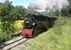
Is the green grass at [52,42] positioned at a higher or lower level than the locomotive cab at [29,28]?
lower

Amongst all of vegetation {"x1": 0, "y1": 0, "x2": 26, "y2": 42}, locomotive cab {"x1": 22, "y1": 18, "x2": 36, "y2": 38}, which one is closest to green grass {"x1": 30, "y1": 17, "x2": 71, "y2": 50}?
locomotive cab {"x1": 22, "y1": 18, "x2": 36, "y2": 38}

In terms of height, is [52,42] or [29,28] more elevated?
[29,28]

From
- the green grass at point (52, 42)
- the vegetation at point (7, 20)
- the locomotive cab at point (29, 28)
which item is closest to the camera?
the green grass at point (52, 42)

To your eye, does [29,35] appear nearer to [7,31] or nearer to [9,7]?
[7,31]

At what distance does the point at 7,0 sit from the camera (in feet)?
63.0

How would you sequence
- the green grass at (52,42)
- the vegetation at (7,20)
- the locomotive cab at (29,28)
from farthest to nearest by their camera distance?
the vegetation at (7,20), the locomotive cab at (29,28), the green grass at (52,42)

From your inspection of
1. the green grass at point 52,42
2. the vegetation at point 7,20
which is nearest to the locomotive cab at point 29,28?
the green grass at point 52,42

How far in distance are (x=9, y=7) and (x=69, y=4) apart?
1890cm

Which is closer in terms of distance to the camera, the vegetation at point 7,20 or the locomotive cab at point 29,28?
the locomotive cab at point 29,28

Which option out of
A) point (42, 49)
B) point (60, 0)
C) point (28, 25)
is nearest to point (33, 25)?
point (28, 25)

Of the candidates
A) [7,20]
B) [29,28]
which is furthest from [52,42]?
[7,20]

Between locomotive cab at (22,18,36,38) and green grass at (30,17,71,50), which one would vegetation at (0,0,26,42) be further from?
green grass at (30,17,71,50)

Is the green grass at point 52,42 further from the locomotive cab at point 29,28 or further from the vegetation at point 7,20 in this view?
the vegetation at point 7,20

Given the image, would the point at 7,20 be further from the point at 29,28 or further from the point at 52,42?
the point at 52,42
